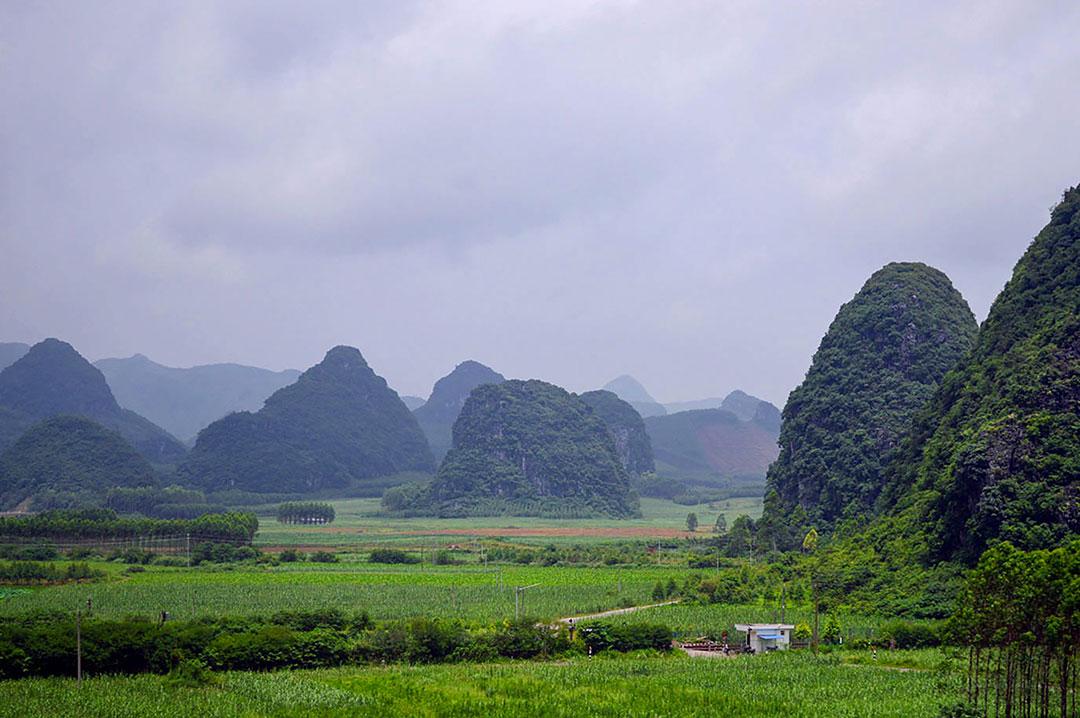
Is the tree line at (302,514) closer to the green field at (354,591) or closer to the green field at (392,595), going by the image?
the green field at (354,591)

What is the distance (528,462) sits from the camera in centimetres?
13850

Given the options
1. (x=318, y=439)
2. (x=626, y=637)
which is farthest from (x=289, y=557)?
(x=318, y=439)

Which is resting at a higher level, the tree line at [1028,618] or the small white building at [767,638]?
the tree line at [1028,618]

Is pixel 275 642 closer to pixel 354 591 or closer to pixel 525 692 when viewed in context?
pixel 525 692

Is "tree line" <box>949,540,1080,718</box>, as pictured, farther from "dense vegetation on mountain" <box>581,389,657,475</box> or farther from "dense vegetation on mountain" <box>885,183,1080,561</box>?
"dense vegetation on mountain" <box>581,389,657,475</box>

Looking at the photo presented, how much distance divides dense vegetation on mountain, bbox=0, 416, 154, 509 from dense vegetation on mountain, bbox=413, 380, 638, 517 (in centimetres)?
3655

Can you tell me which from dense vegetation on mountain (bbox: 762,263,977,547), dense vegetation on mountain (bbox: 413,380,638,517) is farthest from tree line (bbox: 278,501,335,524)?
dense vegetation on mountain (bbox: 762,263,977,547)

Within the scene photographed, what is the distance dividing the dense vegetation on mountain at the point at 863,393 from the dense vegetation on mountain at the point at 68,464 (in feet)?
255

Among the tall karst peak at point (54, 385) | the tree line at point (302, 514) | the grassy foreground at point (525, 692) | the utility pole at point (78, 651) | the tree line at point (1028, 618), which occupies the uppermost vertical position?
the tall karst peak at point (54, 385)

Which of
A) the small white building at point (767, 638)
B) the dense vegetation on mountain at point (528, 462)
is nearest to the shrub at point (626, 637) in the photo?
the small white building at point (767, 638)

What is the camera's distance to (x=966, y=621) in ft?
75.7

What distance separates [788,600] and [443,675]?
24596 mm

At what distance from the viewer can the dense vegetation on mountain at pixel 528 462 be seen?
129 meters

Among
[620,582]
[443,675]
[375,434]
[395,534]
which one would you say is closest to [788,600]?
[620,582]
